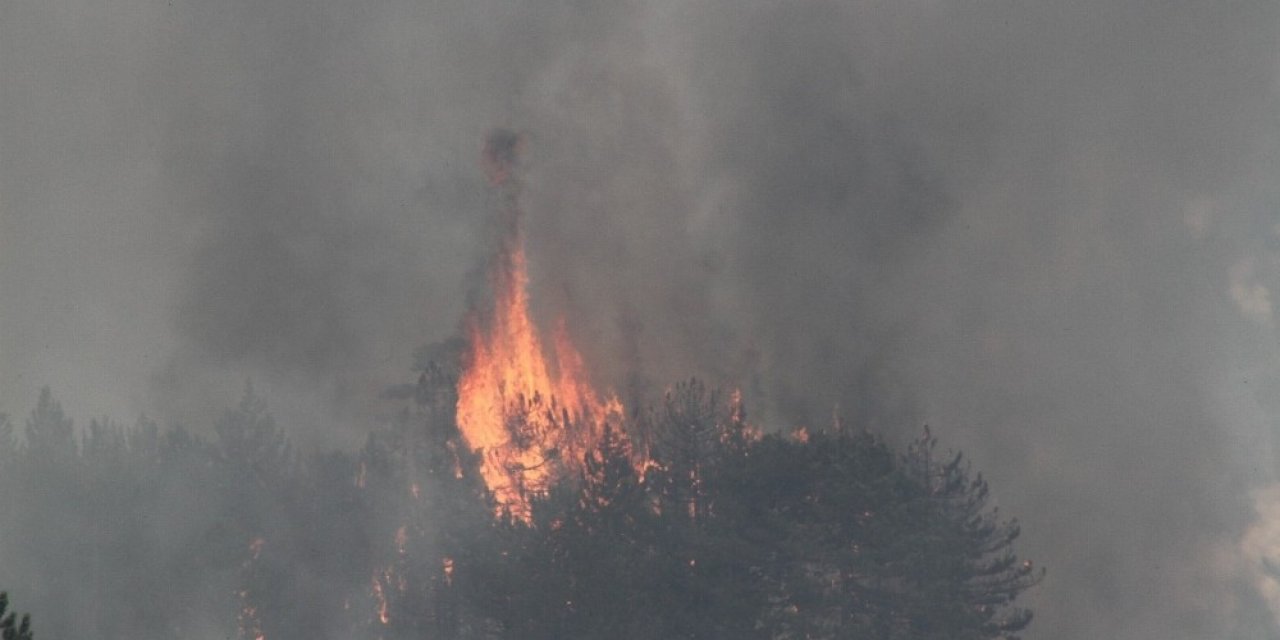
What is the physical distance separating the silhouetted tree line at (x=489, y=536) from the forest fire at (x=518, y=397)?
5.48ft

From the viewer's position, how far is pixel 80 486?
3223 inches

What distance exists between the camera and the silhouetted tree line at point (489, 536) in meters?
68.5

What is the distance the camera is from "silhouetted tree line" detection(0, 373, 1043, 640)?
6850 centimetres

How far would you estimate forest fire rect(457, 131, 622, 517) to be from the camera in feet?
284

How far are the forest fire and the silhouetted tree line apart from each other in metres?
1.67

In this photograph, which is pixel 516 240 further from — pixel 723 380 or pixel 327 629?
pixel 327 629

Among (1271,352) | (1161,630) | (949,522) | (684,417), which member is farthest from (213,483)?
(1271,352)

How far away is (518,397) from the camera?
8969 cm

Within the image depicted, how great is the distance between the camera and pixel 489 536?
3009 inches

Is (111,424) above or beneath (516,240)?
beneath

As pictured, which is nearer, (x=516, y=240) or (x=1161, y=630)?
(x=1161, y=630)

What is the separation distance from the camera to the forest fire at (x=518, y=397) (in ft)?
284

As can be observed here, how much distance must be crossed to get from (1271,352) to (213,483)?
5722 cm

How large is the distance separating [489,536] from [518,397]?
14.4 m
